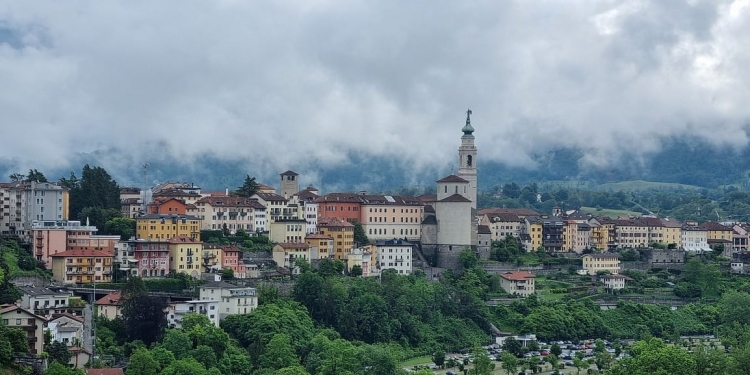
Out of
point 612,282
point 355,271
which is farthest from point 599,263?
point 355,271

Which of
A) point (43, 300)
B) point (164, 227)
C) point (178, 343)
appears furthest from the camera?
point (164, 227)

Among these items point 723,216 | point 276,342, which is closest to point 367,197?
point 276,342

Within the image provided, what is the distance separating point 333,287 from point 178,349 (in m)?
12.3

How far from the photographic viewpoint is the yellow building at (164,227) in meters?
62.7

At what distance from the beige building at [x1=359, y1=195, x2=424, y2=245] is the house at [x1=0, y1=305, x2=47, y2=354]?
103ft

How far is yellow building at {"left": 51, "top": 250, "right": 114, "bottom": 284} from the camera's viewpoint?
55.8 m

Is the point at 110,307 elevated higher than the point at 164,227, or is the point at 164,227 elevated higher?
the point at 164,227

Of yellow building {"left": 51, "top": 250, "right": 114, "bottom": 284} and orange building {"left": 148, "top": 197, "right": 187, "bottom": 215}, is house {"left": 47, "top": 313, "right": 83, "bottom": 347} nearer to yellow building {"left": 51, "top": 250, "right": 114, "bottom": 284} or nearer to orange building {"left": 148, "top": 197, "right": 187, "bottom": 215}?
yellow building {"left": 51, "top": 250, "right": 114, "bottom": 284}

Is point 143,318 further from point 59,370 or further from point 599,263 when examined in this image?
point 599,263

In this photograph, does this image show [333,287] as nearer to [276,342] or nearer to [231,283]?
[231,283]

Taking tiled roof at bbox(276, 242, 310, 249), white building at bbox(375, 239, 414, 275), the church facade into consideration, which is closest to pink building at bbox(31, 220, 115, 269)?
tiled roof at bbox(276, 242, 310, 249)

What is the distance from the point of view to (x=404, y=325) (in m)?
60.8

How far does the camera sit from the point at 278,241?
6769 centimetres

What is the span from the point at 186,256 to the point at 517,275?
1958cm
